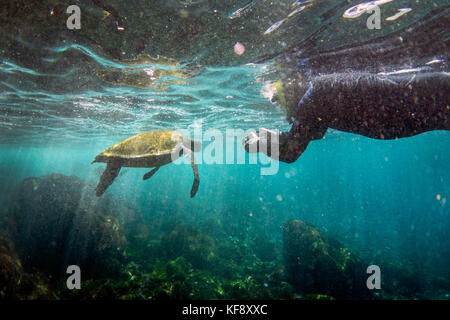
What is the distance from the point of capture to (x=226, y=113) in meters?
15.4

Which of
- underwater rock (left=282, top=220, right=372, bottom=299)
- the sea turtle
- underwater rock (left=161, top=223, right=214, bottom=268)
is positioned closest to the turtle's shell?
the sea turtle

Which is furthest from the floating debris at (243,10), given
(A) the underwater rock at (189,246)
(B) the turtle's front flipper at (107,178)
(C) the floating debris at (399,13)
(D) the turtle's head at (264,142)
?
(A) the underwater rock at (189,246)

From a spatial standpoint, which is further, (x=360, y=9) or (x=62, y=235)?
(x=62, y=235)

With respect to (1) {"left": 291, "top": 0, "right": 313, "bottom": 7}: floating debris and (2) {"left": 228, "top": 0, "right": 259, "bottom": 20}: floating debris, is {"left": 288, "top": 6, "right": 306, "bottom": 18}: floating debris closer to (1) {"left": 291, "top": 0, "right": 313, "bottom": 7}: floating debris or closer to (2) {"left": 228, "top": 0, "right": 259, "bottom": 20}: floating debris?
(1) {"left": 291, "top": 0, "right": 313, "bottom": 7}: floating debris

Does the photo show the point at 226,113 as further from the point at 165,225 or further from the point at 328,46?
the point at 165,225

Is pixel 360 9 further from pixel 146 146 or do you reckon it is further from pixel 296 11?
pixel 146 146

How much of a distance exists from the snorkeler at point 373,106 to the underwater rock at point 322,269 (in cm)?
977

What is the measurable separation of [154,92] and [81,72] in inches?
130

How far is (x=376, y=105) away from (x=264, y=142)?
1.15 metres

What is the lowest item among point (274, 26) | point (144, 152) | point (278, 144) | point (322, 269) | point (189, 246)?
point (189, 246)

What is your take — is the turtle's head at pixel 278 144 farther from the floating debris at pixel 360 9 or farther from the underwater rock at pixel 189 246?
the underwater rock at pixel 189 246

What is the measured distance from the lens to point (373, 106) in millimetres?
1958

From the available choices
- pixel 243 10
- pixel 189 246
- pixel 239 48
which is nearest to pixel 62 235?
pixel 189 246

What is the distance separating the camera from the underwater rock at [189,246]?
1218cm
